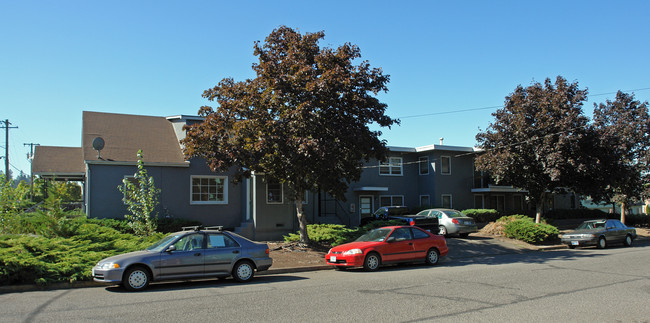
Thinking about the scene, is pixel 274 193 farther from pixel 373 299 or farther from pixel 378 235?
pixel 373 299

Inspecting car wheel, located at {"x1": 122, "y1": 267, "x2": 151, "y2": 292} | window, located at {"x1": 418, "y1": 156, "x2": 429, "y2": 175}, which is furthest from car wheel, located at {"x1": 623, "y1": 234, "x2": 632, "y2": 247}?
car wheel, located at {"x1": 122, "y1": 267, "x2": 151, "y2": 292}

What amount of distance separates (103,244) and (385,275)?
25.2 feet

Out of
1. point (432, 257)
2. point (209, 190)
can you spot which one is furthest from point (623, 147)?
point (209, 190)

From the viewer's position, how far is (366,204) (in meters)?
30.2

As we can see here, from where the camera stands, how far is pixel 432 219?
69.2 feet

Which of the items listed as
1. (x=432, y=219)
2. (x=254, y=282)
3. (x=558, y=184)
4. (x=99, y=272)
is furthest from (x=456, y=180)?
(x=99, y=272)

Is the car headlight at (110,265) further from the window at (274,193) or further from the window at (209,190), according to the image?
the window at (274,193)

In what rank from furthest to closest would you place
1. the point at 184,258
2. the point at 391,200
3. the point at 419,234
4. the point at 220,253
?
the point at 391,200, the point at 419,234, the point at 220,253, the point at 184,258

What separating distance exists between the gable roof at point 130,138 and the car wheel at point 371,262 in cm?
1021

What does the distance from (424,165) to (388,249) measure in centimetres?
1832

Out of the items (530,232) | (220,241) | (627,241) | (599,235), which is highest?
(220,241)

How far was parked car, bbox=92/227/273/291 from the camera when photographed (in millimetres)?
10289

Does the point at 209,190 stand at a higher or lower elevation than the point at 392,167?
lower

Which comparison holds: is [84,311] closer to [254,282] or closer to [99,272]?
[99,272]
